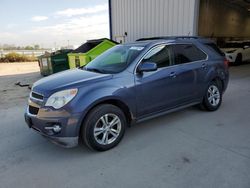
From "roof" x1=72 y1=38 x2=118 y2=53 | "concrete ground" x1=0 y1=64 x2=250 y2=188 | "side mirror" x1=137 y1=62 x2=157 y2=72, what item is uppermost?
"roof" x1=72 y1=38 x2=118 y2=53

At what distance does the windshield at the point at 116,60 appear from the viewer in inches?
129

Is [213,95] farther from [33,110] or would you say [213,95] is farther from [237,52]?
[237,52]

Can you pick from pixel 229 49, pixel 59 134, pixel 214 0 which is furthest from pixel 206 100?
pixel 214 0

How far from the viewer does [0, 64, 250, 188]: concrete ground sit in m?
2.31

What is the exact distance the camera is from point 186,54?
3912 millimetres

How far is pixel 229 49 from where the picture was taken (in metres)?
12.4

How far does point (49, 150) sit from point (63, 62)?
6789 millimetres

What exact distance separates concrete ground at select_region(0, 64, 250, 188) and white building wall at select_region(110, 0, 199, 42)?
17.5 ft

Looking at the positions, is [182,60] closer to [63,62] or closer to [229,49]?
[63,62]

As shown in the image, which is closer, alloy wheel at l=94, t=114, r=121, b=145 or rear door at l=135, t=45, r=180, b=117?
alloy wheel at l=94, t=114, r=121, b=145

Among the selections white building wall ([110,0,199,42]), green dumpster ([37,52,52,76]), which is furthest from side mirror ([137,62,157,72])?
green dumpster ([37,52,52,76])

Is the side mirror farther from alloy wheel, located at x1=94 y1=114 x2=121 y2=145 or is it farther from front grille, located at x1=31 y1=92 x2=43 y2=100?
front grille, located at x1=31 y1=92 x2=43 y2=100

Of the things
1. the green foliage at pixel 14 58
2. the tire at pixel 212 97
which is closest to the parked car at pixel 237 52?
the tire at pixel 212 97

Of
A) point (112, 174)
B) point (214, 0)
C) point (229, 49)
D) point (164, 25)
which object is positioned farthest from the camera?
point (214, 0)
